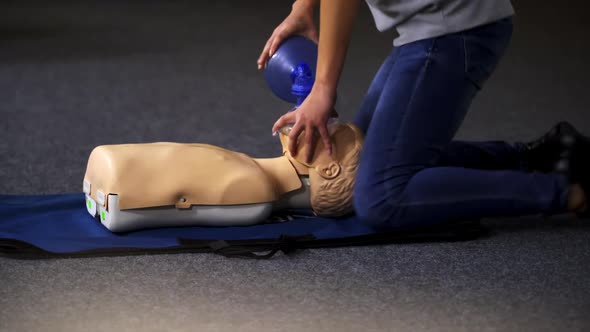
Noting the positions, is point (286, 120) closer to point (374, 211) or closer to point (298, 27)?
point (374, 211)

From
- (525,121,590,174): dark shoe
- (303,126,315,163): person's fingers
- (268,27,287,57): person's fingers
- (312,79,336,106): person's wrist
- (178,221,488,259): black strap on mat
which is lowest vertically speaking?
(178,221,488,259): black strap on mat

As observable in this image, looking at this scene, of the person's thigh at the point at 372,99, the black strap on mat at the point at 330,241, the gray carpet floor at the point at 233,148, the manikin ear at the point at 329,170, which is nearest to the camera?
the gray carpet floor at the point at 233,148

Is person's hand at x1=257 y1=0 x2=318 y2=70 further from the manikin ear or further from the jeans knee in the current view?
the jeans knee

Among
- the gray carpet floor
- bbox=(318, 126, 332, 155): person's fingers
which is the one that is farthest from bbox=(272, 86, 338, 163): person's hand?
the gray carpet floor

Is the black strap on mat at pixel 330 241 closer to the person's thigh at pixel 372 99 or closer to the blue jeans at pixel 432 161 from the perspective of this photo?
the blue jeans at pixel 432 161

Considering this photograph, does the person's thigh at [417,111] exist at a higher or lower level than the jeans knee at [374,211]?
A: higher

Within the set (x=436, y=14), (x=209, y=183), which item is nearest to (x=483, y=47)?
(x=436, y=14)

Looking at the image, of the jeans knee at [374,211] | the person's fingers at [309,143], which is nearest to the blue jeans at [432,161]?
the jeans knee at [374,211]

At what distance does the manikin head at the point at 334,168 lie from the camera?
190 centimetres

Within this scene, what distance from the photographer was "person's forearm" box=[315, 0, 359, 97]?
A: 5.87 ft

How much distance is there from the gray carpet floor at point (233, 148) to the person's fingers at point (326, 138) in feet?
Answer: 0.72

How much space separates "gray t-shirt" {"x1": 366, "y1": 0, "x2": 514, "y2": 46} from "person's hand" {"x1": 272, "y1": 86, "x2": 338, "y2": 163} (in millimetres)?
216

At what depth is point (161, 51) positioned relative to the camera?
14.0 ft

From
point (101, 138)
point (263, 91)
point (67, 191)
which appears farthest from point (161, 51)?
point (67, 191)
